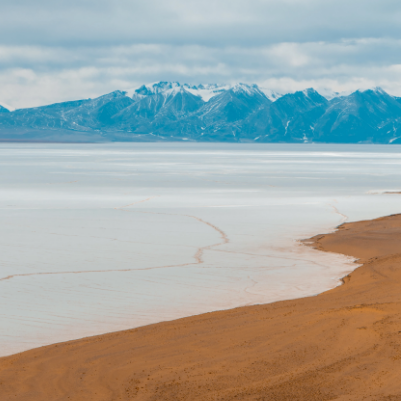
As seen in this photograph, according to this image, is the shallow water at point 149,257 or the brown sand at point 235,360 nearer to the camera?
the brown sand at point 235,360

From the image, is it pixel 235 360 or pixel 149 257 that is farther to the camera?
pixel 149 257

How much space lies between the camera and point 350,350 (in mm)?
7590

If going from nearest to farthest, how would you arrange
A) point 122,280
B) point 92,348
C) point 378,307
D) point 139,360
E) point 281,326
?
point 139,360, point 92,348, point 281,326, point 378,307, point 122,280

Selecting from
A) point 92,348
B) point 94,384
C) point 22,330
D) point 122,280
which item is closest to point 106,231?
point 122,280

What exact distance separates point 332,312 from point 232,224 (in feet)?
41.8

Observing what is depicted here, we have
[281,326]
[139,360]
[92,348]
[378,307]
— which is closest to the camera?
[139,360]

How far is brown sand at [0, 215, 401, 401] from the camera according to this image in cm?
655

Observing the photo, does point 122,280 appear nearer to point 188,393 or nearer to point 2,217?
point 188,393

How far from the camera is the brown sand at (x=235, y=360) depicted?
6.55m

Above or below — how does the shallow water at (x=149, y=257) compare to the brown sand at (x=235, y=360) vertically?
below

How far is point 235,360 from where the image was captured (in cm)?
741

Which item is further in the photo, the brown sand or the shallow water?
the shallow water

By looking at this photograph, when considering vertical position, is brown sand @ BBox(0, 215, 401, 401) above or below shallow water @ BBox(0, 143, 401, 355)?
above

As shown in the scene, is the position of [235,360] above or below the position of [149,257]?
above
